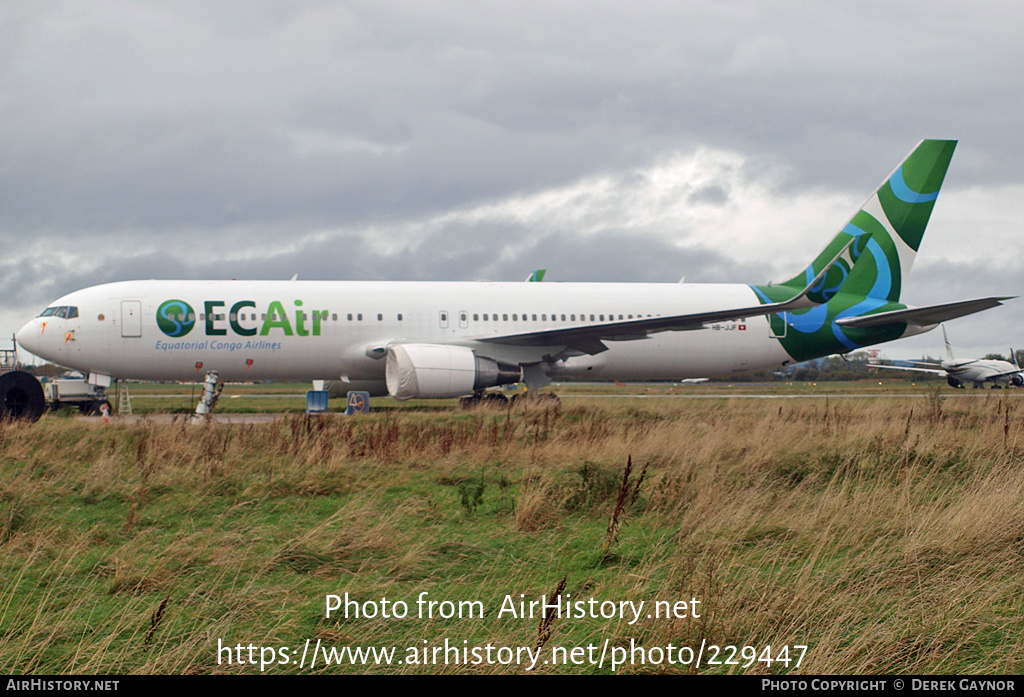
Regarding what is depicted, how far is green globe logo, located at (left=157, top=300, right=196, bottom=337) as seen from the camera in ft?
63.1

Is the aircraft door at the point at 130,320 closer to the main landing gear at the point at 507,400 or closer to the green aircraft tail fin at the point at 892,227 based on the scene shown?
the main landing gear at the point at 507,400

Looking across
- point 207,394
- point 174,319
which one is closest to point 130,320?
point 174,319

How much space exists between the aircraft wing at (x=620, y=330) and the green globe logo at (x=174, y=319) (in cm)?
745

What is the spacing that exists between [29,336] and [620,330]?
14.8m

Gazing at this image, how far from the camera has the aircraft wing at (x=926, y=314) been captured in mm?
18891

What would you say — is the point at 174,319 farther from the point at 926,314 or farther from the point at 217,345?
the point at 926,314

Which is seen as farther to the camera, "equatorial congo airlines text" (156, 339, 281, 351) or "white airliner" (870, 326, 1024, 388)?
"white airliner" (870, 326, 1024, 388)

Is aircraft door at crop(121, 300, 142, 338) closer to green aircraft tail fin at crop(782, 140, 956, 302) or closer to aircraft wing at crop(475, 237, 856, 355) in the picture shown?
aircraft wing at crop(475, 237, 856, 355)

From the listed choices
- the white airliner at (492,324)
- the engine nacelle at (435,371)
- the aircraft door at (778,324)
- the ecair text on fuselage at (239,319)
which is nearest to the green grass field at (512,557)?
the engine nacelle at (435,371)

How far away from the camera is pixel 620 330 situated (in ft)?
65.7

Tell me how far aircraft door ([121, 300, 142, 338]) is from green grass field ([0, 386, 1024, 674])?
9.51 metres

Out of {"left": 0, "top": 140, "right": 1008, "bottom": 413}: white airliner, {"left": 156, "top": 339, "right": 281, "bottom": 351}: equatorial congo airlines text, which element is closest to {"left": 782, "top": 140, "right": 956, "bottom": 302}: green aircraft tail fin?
{"left": 0, "top": 140, "right": 1008, "bottom": 413}: white airliner

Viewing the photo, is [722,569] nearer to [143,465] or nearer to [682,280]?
[143,465]

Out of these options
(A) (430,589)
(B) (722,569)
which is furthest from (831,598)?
(A) (430,589)
